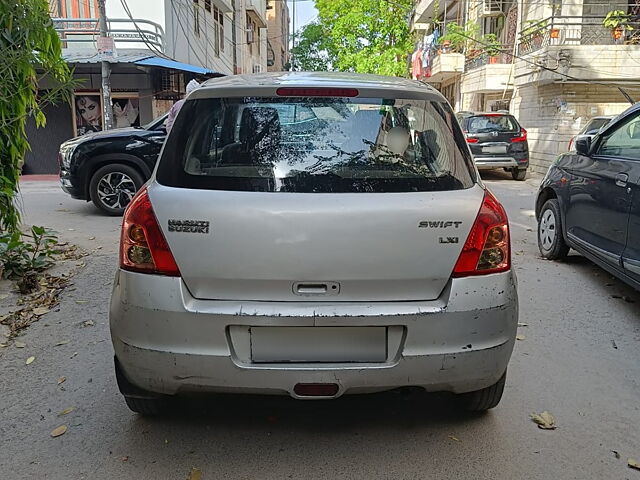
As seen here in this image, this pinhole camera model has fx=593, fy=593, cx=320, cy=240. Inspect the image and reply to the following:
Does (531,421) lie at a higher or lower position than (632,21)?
lower

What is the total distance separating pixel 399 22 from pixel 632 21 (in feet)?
54.5

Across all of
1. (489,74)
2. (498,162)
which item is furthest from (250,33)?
(498,162)

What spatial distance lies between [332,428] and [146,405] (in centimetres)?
95

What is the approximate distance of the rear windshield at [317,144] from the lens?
266 cm

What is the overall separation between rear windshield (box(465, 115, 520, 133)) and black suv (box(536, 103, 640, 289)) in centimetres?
797

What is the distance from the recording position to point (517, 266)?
6.41m

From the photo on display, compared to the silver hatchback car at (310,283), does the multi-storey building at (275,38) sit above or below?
above

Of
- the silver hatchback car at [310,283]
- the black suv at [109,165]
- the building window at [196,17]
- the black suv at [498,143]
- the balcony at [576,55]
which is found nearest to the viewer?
the silver hatchback car at [310,283]

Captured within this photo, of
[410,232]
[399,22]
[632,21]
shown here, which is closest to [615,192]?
[410,232]

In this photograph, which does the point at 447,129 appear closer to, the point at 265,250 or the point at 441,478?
the point at 265,250

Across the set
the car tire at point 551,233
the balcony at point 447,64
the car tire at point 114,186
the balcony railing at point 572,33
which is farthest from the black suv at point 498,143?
the balcony at point 447,64

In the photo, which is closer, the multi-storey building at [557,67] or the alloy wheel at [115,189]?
the alloy wheel at [115,189]

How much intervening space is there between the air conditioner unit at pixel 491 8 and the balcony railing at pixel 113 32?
13155mm

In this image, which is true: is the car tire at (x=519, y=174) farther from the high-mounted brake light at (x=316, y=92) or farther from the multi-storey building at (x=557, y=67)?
the high-mounted brake light at (x=316, y=92)
